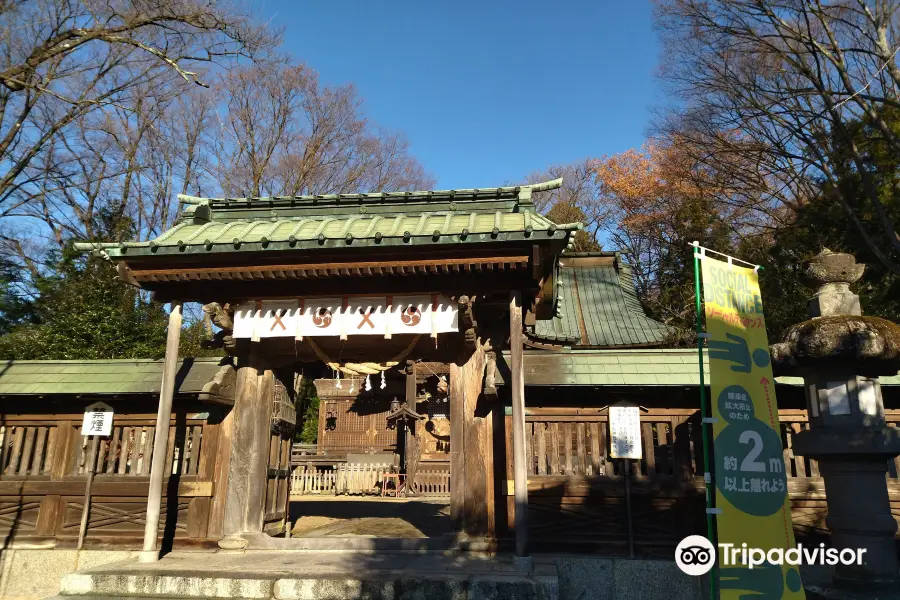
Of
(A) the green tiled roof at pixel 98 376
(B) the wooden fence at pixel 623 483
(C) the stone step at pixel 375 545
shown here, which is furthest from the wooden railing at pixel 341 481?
(B) the wooden fence at pixel 623 483

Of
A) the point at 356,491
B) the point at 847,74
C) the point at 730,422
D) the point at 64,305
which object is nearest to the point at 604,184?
the point at 847,74

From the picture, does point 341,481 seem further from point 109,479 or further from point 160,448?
point 160,448

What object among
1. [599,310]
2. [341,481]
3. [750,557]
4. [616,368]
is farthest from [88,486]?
[599,310]

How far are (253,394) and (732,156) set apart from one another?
18929 mm

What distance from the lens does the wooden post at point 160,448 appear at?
323 inches

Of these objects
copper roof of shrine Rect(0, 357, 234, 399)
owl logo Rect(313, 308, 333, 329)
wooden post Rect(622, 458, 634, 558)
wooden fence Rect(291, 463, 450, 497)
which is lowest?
wooden fence Rect(291, 463, 450, 497)

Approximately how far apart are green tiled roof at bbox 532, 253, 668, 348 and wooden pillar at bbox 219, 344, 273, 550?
29.2 ft

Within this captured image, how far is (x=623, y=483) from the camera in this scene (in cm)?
867

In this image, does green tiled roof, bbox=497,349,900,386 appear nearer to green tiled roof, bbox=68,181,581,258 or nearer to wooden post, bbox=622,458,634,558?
wooden post, bbox=622,458,634,558

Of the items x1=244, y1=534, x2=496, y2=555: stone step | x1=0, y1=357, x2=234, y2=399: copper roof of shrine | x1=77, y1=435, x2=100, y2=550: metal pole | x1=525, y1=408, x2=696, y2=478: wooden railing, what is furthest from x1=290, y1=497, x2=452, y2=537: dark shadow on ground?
x1=525, y1=408, x2=696, y2=478: wooden railing

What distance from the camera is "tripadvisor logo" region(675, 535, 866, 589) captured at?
5500 mm

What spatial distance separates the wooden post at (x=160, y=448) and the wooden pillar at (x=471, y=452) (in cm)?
432

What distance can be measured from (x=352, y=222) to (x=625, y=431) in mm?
5423

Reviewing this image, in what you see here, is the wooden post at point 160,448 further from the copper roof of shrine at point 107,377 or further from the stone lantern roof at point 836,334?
the stone lantern roof at point 836,334
